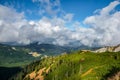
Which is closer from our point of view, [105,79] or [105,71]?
[105,79]

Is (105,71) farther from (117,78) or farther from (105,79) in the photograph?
(117,78)

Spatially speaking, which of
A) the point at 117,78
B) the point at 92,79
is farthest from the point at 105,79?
the point at 117,78

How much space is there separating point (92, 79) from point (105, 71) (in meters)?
32.8

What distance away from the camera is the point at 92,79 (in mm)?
169125

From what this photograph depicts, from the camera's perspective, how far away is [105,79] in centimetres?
16850

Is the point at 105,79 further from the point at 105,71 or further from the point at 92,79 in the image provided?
the point at 105,71

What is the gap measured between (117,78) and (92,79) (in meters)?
24.5

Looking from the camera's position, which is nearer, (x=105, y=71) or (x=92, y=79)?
(x=92, y=79)

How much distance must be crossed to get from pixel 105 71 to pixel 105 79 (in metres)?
30.1

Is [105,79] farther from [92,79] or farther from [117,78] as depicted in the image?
[117,78]

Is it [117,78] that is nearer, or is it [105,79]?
[117,78]

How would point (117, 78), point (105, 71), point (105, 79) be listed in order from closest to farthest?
1. point (117, 78)
2. point (105, 79)
3. point (105, 71)

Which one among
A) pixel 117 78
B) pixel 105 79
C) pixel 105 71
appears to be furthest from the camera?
pixel 105 71

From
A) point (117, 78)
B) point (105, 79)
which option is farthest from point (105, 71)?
point (117, 78)
